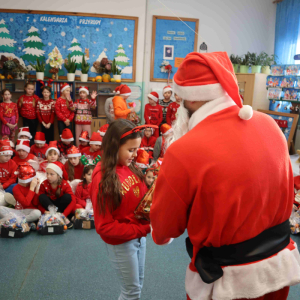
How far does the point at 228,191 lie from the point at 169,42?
584 cm

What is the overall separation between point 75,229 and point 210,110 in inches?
94.0

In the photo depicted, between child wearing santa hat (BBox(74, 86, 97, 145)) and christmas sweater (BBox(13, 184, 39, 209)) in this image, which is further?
child wearing santa hat (BBox(74, 86, 97, 145))

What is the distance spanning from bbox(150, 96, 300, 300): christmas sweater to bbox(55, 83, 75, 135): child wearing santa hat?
484 centimetres

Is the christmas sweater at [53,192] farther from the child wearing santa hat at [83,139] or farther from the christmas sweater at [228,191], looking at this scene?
the christmas sweater at [228,191]

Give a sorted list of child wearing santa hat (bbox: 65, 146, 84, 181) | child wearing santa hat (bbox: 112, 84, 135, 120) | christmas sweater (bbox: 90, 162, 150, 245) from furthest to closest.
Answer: child wearing santa hat (bbox: 112, 84, 135, 120), child wearing santa hat (bbox: 65, 146, 84, 181), christmas sweater (bbox: 90, 162, 150, 245)

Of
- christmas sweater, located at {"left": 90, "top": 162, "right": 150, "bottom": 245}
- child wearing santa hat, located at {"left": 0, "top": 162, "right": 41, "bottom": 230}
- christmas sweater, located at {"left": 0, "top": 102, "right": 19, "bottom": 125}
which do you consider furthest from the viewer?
christmas sweater, located at {"left": 0, "top": 102, "right": 19, "bottom": 125}

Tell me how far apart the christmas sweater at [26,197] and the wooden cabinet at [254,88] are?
4334 millimetres

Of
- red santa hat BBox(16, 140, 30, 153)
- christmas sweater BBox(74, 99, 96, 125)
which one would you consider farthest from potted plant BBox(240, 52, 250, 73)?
red santa hat BBox(16, 140, 30, 153)

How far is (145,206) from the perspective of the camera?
135cm

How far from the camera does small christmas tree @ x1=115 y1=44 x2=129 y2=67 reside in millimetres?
6038

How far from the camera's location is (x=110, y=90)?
6.01 meters

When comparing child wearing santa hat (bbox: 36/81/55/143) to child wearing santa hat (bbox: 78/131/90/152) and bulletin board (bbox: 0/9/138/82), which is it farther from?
child wearing santa hat (bbox: 78/131/90/152)

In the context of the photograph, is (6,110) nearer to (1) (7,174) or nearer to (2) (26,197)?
(1) (7,174)

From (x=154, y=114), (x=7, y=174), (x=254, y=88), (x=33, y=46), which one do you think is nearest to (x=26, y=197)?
(x=7, y=174)
